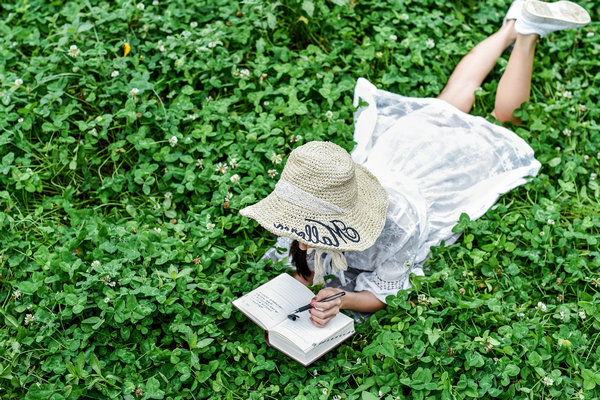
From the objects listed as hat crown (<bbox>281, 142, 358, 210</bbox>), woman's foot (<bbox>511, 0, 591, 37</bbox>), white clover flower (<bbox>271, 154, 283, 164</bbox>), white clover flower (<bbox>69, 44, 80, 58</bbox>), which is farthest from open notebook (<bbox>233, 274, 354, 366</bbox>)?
woman's foot (<bbox>511, 0, 591, 37</bbox>)

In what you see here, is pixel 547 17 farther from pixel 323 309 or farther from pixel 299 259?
pixel 323 309

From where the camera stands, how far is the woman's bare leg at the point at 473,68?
4262 millimetres

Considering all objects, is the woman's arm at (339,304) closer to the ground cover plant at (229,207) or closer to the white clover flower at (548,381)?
the ground cover plant at (229,207)

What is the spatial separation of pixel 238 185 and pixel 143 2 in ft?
6.03

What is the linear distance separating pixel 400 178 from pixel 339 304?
36.7 inches

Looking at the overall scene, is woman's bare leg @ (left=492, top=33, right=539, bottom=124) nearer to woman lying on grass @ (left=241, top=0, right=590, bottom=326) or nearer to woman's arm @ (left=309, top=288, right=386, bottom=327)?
woman lying on grass @ (left=241, top=0, right=590, bottom=326)

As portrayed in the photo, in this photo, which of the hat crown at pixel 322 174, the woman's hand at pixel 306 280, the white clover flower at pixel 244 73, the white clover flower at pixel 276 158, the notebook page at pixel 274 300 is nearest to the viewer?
the hat crown at pixel 322 174

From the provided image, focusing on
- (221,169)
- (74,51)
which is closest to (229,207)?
(221,169)

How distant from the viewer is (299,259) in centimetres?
325

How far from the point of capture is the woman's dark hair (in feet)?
10.6

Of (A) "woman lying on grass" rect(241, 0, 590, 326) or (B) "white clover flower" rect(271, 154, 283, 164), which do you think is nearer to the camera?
(A) "woman lying on grass" rect(241, 0, 590, 326)

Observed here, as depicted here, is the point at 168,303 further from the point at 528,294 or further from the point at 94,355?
the point at 528,294

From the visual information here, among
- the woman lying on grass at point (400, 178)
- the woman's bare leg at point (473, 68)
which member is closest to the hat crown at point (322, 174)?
the woman lying on grass at point (400, 178)

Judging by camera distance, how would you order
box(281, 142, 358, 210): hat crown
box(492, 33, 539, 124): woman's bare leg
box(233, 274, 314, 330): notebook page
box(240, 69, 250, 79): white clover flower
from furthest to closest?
1. box(240, 69, 250, 79): white clover flower
2. box(492, 33, 539, 124): woman's bare leg
3. box(233, 274, 314, 330): notebook page
4. box(281, 142, 358, 210): hat crown
